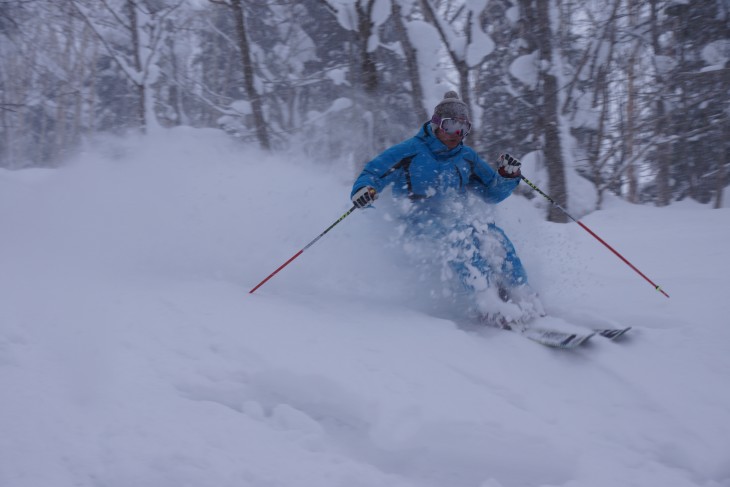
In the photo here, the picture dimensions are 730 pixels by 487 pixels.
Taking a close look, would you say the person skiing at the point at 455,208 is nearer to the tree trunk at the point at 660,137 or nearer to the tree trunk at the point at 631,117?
the tree trunk at the point at 660,137

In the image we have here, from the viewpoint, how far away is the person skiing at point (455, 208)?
3.72 metres

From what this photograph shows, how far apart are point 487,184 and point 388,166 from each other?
0.90 meters

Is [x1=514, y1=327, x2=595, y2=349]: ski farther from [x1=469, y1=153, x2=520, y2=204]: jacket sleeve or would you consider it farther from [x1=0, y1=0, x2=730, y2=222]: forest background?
[x1=0, y1=0, x2=730, y2=222]: forest background

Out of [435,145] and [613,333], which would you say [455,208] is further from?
[613,333]

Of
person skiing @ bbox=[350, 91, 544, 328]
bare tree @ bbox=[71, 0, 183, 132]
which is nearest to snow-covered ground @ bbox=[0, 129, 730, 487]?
person skiing @ bbox=[350, 91, 544, 328]

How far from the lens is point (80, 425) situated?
2.11 meters

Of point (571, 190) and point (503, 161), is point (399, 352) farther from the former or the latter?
point (571, 190)

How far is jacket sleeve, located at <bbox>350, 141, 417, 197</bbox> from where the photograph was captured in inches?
160

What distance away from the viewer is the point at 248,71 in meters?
10.2

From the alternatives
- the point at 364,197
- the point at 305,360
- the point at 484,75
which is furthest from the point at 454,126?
the point at 484,75

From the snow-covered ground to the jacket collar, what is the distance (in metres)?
0.67

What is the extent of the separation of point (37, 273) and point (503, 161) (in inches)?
139

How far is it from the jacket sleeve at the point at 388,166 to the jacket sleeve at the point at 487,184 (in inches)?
23.5

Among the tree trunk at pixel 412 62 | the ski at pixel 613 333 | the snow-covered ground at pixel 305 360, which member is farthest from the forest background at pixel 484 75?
the ski at pixel 613 333
